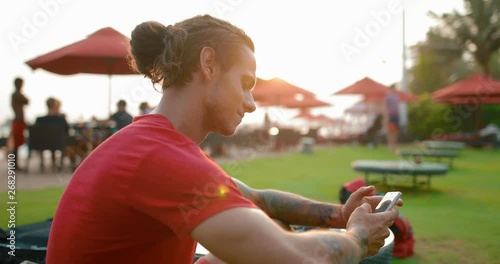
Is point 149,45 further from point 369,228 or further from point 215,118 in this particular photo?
point 369,228

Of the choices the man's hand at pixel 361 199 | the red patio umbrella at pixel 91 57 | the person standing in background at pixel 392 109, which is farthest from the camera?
the person standing in background at pixel 392 109

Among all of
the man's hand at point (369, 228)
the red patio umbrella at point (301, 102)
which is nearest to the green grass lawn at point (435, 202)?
the man's hand at point (369, 228)

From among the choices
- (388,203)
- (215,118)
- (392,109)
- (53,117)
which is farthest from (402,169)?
(392,109)

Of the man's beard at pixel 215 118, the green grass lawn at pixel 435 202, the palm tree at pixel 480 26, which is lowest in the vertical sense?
the green grass lawn at pixel 435 202

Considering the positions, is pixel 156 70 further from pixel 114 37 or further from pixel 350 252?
pixel 114 37

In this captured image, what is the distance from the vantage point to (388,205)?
1.44 meters

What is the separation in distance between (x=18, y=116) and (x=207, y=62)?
913 centimetres

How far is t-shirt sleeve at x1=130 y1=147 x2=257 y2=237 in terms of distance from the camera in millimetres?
1045

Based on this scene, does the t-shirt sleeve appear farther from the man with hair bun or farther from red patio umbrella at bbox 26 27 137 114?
red patio umbrella at bbox 26 27 137 114

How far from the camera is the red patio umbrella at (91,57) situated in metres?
8.72

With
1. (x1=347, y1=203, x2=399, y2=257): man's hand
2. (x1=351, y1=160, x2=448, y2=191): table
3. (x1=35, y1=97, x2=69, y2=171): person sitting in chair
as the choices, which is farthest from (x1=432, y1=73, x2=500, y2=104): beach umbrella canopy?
(x1=347, y1=203, x2=399, y2=257): man's hand

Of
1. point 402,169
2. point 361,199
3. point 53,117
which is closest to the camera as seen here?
point 361,199

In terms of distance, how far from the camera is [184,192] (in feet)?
3.46

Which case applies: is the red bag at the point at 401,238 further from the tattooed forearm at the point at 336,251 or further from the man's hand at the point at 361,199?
the tattooed forearm at the point at 336,251
